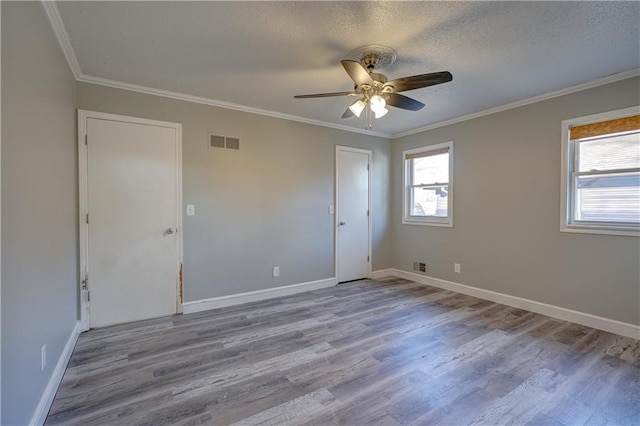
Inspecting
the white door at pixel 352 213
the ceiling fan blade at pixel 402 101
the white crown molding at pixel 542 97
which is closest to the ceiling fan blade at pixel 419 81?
the ceiling fan blade at pixel 402 101

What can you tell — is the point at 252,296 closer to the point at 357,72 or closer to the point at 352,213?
the point at 352,213

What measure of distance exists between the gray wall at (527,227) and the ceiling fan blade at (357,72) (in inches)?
89.5

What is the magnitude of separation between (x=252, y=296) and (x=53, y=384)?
2.04 m

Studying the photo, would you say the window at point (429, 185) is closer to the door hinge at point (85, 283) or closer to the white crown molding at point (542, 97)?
the white crown molding at point (542, 97)

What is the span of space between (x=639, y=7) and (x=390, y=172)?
11.2 ft

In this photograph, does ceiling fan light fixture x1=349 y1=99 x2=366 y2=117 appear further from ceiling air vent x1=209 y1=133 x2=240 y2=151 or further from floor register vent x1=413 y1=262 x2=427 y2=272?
floor register vent x1=413 y1=262 x2=427 y2=272

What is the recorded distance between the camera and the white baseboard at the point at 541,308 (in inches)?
109

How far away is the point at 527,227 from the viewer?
11.3 ft

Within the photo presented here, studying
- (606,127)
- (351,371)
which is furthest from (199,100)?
(606,127)

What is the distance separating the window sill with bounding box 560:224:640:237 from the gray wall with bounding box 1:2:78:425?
432cm

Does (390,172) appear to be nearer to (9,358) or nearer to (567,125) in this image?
(567,125)

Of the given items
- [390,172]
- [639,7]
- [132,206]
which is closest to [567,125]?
[639,7]

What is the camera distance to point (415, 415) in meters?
1.74

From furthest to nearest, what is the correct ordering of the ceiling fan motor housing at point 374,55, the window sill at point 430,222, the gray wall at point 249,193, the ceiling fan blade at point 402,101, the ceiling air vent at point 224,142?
the window sill at point 430,222 < the ceiling air vent at point 224,142 < the gray wall at point 249,193 < the ceiling fan blade at point 402,101 < the ceiling fan motor housing at point 374,55
